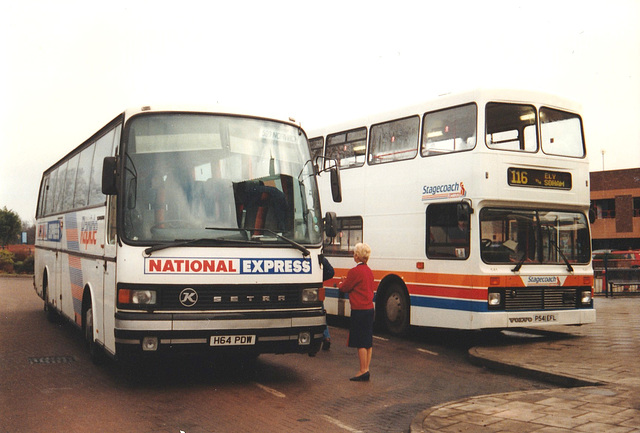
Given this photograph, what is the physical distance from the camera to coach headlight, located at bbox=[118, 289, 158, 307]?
301 inches

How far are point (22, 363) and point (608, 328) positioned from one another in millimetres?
11382

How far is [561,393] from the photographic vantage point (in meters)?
7.88

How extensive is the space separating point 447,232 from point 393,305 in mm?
2165

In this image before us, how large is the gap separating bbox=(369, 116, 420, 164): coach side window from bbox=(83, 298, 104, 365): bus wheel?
21.8 feet

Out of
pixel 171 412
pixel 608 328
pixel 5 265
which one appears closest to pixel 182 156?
pixel 171 412

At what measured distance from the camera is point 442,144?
1261 cm

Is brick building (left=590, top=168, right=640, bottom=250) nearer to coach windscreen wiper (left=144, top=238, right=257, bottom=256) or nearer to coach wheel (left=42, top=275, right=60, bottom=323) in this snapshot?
coach wheel (left=42, top=275, right=60, bottom=323)

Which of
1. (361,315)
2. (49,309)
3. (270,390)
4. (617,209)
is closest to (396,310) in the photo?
(361,315)

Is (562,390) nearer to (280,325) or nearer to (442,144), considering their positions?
(280,325)

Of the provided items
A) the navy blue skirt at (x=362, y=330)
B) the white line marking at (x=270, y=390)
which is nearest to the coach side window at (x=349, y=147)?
the navy blue skirt at (x=362, y=330)

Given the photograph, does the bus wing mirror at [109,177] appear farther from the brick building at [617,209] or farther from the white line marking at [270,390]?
the brick building at [617,209]

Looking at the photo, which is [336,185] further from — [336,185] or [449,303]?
[449,303]

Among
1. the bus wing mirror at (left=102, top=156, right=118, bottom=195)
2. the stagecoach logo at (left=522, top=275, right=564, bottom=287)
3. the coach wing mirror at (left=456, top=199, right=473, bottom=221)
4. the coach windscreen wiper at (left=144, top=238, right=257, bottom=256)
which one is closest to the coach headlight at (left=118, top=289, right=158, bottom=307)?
the coach windscreen wiper at (left=144, top=238, right=257, bottom=256)

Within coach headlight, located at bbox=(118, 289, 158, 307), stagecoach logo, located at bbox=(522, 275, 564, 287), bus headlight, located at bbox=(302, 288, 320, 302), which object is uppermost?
coach headlight, located at bbox=(118, 289, 158, 307)
